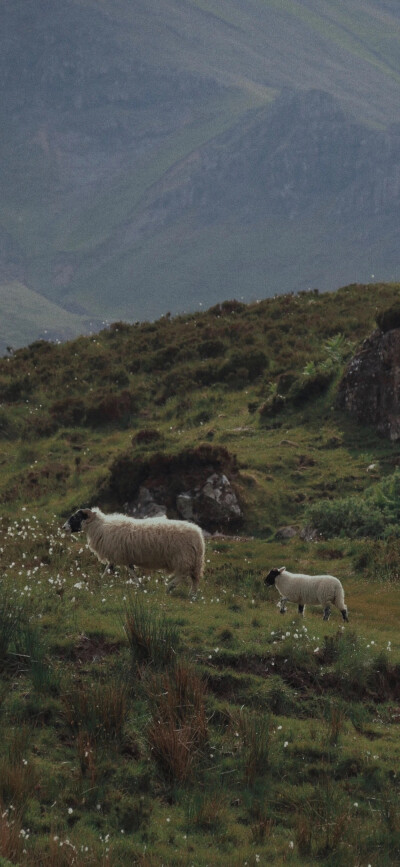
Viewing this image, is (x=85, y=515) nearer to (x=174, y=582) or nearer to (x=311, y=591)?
(x=174, y=582)

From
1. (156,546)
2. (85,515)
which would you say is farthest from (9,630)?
(85,515)

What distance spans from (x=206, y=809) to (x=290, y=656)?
355cm

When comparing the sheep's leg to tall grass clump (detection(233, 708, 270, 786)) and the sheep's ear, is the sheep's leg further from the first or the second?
tall grass clump (detection(233, 708, 270, 786))

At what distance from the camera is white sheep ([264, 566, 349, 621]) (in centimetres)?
1747

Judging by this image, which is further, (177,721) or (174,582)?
(174,582)

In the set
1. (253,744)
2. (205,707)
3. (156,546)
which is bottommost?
(253,744)

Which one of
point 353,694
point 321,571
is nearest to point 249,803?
point 353,694

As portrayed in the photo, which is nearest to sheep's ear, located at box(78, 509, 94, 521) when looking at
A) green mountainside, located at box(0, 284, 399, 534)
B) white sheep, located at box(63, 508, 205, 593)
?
white sheep, located at box(63, 508, 205, 593)

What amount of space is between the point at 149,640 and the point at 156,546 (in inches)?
177

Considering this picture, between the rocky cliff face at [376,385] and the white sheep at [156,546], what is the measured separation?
13.8 meters

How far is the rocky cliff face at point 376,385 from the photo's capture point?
3036cm

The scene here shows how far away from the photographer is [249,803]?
36.5 feet

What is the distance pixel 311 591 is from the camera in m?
17.7

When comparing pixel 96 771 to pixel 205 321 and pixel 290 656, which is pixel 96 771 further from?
pixel 205 321
